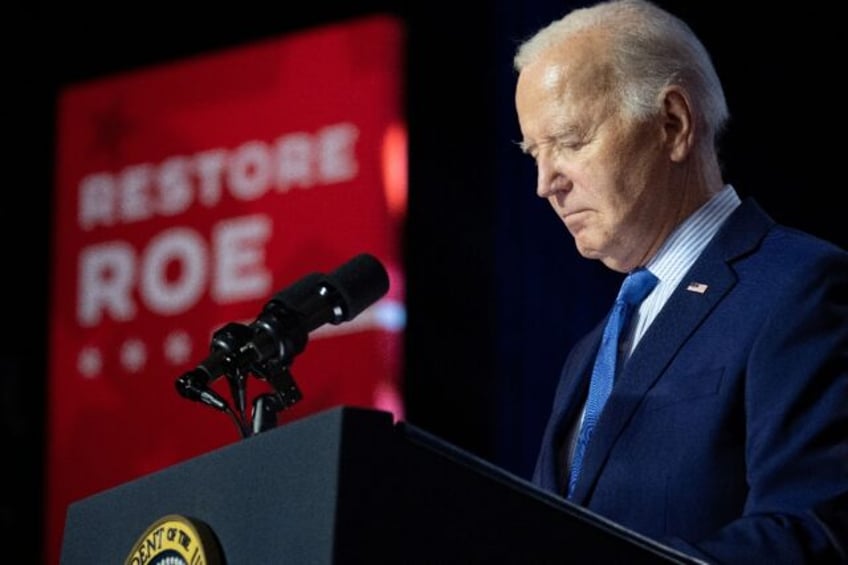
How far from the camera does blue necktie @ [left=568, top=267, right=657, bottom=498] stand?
1920mm

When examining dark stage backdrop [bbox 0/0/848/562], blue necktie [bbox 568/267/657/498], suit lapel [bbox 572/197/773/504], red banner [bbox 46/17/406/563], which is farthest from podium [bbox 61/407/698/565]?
red banner [bbox 46/17/406/563]

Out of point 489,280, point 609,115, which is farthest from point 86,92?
point 609,115

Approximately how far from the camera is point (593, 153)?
204 centimetres

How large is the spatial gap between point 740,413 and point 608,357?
0.32m

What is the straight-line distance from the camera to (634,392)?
1771 mm

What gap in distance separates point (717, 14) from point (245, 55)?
1.62 m

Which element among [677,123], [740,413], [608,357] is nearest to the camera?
[740,413]

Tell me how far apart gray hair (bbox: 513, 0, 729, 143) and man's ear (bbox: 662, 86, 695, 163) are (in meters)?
0.01

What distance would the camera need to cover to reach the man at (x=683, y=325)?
1565mm

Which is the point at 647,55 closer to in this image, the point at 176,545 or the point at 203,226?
the point at 176,545

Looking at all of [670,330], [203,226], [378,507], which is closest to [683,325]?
[670,330]

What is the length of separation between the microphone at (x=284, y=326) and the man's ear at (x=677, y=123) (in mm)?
539

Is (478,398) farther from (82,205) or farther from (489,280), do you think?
(82,205)

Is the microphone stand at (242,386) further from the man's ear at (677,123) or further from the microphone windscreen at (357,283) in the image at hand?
Result: the man's ear at (677,123)
